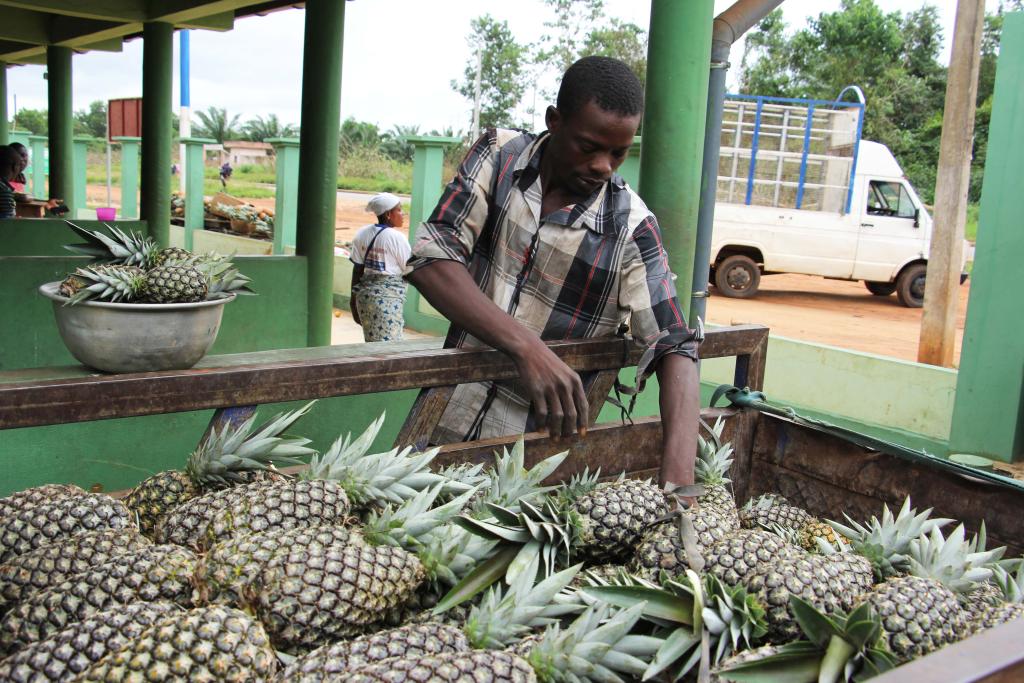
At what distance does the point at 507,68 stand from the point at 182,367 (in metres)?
43.2

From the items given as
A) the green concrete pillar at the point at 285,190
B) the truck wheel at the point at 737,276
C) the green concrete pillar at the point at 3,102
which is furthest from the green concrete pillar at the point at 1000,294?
the green concrete pillar at the point at 3,102

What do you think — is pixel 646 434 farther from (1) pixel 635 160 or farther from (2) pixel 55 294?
(1) pixel 635 160

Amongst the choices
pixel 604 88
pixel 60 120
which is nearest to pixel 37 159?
pixel 60 120

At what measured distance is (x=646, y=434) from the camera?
123 inches

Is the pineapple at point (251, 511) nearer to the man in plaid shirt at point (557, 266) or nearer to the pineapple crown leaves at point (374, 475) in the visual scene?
the pineapple crown leaves at point (374, 475)

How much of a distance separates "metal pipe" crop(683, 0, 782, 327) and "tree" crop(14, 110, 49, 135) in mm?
68055

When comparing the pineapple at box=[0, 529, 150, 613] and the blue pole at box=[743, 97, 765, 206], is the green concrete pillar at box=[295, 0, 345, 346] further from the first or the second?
the blue pole at box=[743, 97, 765, 206]

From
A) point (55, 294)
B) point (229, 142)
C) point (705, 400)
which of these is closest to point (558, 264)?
point (55, 294)

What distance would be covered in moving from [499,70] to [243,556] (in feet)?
145

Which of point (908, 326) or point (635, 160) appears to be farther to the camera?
point (908, 326)

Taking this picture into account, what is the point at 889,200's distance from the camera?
1684cm

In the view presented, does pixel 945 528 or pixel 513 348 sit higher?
pixel 513 348

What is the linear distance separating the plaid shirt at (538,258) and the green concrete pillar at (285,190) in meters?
10.7

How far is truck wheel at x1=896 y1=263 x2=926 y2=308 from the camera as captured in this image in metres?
17.5
